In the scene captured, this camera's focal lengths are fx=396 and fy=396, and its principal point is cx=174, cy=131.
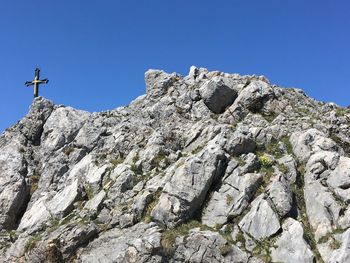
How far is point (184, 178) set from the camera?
90.8 ft

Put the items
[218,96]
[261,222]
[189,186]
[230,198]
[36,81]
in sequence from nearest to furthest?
[261,222]
[230,198]
[189,186]
[218,96]
[36,81]

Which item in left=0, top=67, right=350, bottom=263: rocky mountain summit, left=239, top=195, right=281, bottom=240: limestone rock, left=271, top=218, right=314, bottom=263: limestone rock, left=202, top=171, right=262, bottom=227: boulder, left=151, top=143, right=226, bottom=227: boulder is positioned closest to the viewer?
left=271, top=218, right=314, bottom=263: limestone rock

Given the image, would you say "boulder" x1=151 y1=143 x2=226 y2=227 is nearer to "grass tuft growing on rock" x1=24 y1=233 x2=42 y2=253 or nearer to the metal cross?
"grass tuft growing on rock" x1=24 y1=233 x2=42 y2=253

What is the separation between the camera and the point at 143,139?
3522 centimetres

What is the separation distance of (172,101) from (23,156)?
1516 cm

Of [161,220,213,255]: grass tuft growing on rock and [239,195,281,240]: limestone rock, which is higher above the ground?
[239,195,281,240]: limestone rock

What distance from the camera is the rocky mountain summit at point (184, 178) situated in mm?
24438

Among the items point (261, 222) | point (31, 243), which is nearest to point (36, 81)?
point (31, 243)

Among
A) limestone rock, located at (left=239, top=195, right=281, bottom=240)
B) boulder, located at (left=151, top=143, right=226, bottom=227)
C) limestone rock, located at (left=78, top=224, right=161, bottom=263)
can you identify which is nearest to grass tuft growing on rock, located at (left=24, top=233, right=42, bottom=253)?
limestone rock, located at (left=78, top=224, right=161, bottom=263)

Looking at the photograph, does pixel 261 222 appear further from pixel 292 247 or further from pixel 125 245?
pixel 125 245

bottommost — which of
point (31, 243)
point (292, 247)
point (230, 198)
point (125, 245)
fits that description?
point (31, 243)

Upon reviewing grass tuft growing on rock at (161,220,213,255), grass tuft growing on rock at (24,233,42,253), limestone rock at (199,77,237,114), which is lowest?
grass tuft growing on rock at (24,233,42,253)

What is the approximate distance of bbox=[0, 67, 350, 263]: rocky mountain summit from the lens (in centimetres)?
2444

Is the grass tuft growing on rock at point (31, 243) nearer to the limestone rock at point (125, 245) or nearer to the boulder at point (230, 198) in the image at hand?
the limestone rock at point (125, 245)
